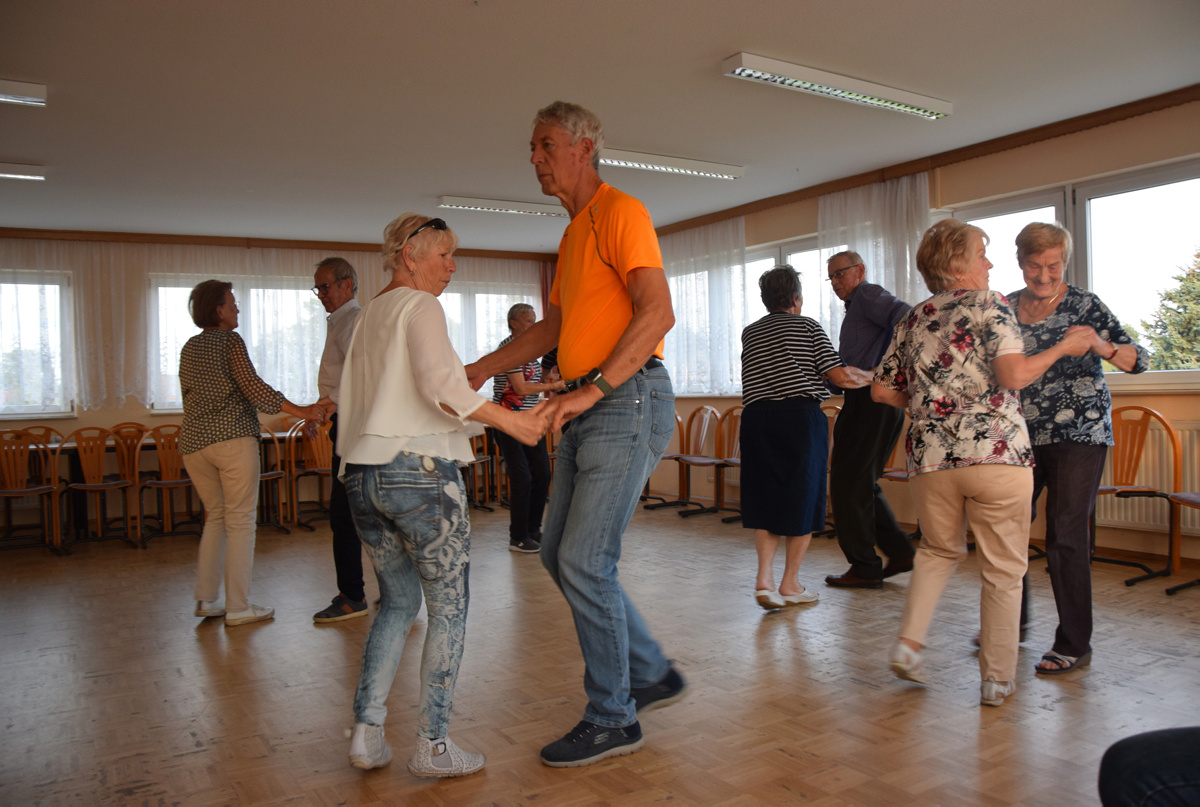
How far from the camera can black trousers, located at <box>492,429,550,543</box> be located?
546cm

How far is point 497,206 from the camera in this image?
721 centimetres

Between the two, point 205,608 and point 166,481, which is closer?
point 205,608

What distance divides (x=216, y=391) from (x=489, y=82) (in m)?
2.14

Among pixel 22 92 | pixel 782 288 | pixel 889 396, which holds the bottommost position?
pixel 889 396

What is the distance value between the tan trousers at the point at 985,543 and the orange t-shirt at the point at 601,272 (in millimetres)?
1058

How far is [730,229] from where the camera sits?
26.0ft

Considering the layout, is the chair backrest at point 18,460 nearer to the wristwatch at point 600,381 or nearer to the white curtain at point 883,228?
the wristwatch at point 600,381

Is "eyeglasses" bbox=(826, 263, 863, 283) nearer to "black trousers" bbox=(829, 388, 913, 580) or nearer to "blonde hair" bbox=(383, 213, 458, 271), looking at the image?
"black trousers" bbox=(829, 388, 913, 580)

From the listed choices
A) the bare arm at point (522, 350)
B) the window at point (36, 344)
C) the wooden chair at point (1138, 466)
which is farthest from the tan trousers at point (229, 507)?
the window at point (36, 344)

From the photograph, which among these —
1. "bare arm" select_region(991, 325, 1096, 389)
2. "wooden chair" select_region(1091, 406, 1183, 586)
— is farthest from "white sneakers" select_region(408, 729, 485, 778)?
"wooden chair" select_region(1091, 406, 1183, 586)

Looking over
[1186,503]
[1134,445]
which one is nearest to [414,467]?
[1186,503]

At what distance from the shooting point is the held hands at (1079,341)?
243 centimetres

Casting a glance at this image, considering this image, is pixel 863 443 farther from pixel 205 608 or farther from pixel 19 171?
pixel 19 171

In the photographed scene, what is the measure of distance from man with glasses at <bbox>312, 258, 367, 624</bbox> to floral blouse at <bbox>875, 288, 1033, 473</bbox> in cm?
232
